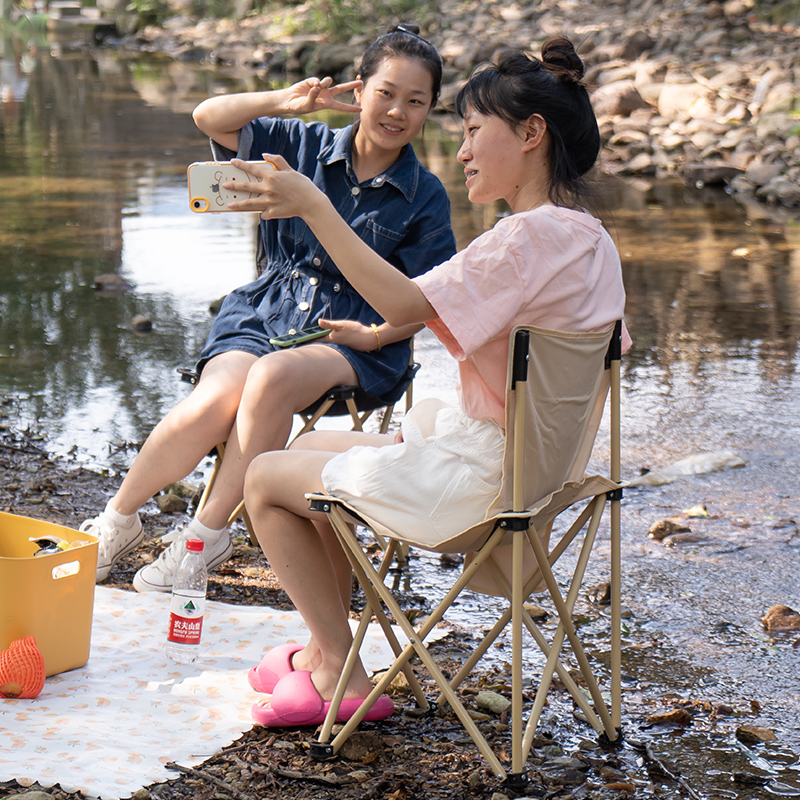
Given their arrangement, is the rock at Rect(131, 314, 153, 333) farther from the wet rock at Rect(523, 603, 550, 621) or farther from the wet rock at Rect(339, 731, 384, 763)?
the wet rock at Rect(339, 731, 384, 763)

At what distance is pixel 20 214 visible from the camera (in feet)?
27.7

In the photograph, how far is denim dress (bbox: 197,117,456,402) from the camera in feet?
11.4

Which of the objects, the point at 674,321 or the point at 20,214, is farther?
the point at 20,214

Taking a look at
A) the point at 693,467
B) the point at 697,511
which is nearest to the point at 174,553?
the point at 697,511

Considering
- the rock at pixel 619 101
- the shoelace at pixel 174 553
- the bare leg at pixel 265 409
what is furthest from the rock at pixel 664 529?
the rock at pixel 619 101

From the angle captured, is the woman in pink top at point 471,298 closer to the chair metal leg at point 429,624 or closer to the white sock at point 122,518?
the chair metal leg at point 429,624

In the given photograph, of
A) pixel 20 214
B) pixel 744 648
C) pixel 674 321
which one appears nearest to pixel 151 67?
pixel 20 214

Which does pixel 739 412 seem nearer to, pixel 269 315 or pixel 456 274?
pixel 269 315

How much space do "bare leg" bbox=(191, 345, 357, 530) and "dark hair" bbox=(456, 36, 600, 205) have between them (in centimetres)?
102

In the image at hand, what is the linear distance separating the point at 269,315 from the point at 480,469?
1468mm

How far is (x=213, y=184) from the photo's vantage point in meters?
2.62

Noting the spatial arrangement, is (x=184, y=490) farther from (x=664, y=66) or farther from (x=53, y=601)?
(x=664, y=66)

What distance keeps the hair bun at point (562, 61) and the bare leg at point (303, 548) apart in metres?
0.95

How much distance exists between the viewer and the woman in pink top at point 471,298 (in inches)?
85.6
